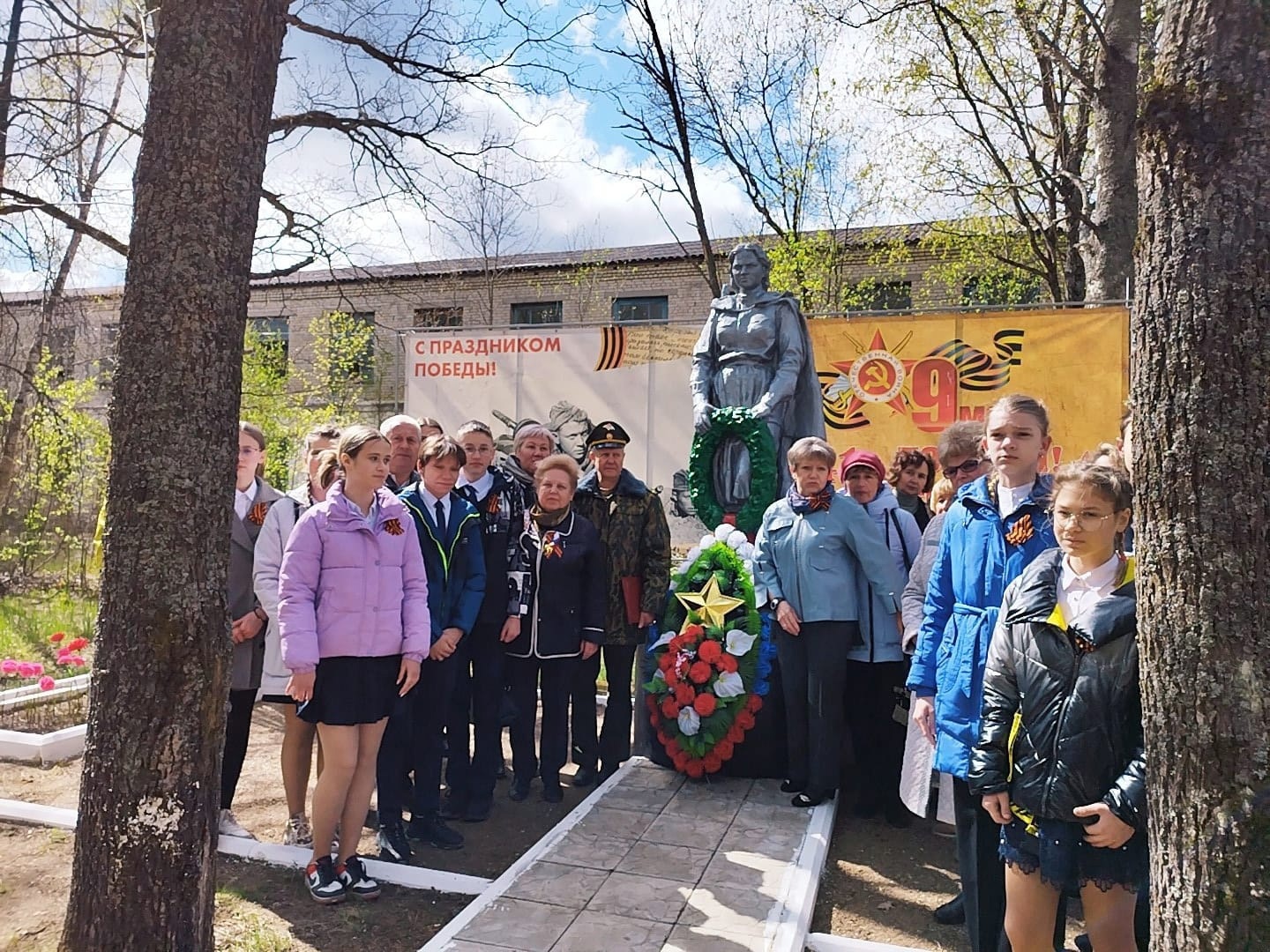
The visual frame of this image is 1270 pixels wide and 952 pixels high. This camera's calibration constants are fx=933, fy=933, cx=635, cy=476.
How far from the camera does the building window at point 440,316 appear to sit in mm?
23031

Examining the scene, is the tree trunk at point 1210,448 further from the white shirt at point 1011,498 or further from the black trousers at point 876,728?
the black trousers at point 876,728

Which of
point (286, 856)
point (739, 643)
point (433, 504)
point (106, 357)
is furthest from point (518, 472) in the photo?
point (106, 357)

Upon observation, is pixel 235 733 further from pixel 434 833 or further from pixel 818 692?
pixel 818 692

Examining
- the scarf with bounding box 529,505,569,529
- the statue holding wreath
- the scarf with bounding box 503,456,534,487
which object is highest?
the statue holding wreath

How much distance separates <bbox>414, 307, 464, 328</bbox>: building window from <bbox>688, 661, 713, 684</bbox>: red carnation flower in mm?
19504

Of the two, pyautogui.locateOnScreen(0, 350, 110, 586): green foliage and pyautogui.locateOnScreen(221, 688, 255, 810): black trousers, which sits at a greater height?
pyautogui.locateOnScreen(0, 350, 110, 586): green foliage

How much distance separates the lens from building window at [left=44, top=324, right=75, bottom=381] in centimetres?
1103

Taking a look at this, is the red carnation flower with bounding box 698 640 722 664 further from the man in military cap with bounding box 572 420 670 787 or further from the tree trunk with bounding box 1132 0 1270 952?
the tree trunk with bounding box 1132 0 1270 952

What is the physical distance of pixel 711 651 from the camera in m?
4.56

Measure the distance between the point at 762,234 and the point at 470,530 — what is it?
592 inches

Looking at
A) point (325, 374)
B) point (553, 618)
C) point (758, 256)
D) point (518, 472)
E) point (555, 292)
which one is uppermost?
point (555, 292)

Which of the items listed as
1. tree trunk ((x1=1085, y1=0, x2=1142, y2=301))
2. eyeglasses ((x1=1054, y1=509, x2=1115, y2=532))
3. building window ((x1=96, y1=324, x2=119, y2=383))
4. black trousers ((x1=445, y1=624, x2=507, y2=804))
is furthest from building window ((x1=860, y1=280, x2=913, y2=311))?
eyeglasses ((x1=1054, y1=509, x2=1115, y2=532))

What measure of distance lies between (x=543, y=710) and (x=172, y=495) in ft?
8.17

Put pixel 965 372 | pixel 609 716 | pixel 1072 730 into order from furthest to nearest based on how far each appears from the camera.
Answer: pixel 965 372 → pixel 609 716 → pixel 1072 730
